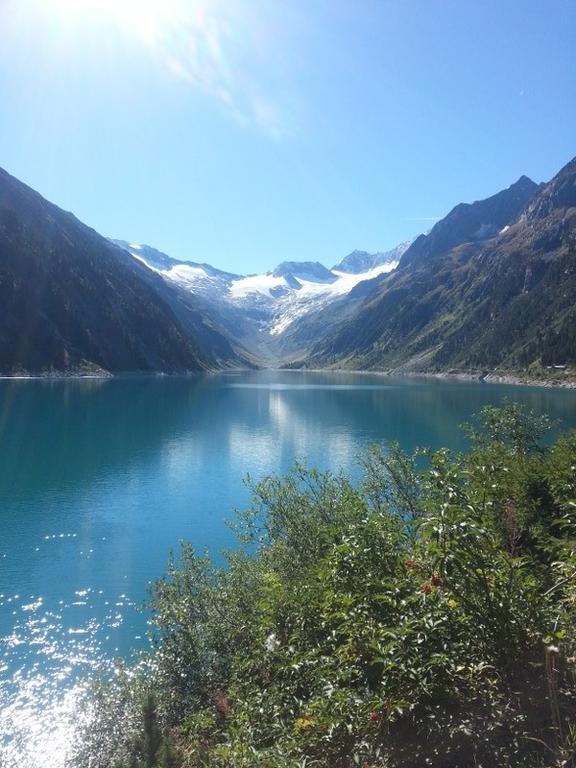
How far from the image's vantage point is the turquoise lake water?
2462 cm

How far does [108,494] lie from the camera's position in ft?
187

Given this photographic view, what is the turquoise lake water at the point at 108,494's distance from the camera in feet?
80.8

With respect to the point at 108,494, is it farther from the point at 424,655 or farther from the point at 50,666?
the point at 424,655

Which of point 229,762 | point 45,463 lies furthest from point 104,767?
point 45,463

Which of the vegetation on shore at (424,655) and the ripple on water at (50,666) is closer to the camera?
the vegetation on shore at (424,655)

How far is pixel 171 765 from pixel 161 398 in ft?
485

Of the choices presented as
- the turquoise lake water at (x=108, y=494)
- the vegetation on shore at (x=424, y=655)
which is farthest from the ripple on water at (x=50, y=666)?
the vegetation on shore at (x=424, y=655)

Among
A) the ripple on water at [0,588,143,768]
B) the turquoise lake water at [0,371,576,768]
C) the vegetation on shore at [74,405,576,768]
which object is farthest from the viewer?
the turquoise lake water at [0,371,576,768]

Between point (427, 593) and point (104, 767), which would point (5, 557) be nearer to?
point (104, 767)

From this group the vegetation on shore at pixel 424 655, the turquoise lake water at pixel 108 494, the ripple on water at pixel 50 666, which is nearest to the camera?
the vegetation on shore at pixel 424 655

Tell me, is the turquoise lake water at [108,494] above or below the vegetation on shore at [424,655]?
below

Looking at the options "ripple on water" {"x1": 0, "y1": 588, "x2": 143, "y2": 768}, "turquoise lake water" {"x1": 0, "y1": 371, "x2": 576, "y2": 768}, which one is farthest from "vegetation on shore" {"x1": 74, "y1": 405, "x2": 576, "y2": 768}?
"turquoise lake water" {"x1": 0, "y1": 371, "x2": 576, "y2": 768}

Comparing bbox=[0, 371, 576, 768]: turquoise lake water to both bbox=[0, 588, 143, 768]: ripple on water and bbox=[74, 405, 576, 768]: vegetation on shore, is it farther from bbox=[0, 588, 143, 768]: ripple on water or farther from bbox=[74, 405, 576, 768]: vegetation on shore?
bbox=[74, 405, 576, 768]: vegetation on shore

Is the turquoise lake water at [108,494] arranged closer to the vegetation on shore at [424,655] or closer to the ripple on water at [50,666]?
the ripple on water at [50,666]
